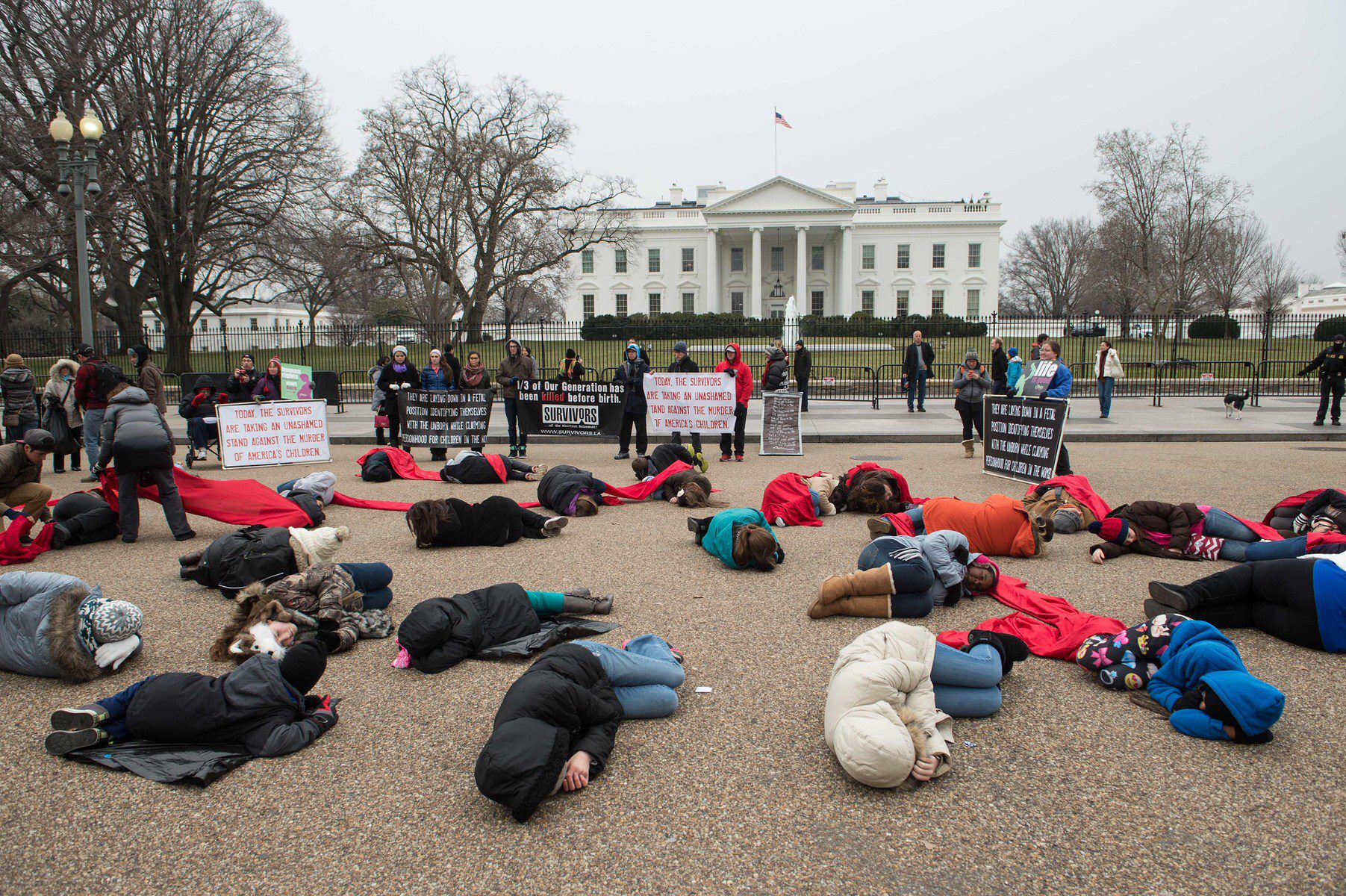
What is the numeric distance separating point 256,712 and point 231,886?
1.01 meters

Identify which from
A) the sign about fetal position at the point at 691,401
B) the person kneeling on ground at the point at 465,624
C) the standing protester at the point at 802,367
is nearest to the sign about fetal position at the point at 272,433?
the sign about fetal position at the point at 691,401

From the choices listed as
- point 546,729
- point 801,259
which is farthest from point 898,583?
point 801,259

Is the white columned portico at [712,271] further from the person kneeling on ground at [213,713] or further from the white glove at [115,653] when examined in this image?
the person kneeling on ground at [213,713]

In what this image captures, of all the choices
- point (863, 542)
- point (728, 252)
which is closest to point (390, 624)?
point (863, 542)

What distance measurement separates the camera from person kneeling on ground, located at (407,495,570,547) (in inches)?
271

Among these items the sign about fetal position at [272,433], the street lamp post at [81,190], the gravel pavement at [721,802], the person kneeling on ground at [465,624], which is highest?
the street lamp post at [81,190]

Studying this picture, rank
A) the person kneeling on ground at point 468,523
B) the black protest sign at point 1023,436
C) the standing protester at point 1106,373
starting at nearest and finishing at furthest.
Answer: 1. the person kneeling on ground at point 468,523
2. the black protest sign at point 1023,436
3. the standing protester at point 1106,373

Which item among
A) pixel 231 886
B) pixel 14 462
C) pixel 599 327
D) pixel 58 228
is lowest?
pixel 231 886

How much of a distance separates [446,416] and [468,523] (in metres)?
6.81

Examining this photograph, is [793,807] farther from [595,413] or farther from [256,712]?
[595,413]

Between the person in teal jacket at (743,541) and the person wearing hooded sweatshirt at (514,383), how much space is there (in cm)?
759

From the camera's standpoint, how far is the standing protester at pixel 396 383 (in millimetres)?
13664

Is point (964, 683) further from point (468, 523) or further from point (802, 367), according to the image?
point (802, 367)

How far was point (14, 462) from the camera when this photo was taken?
7812mm
